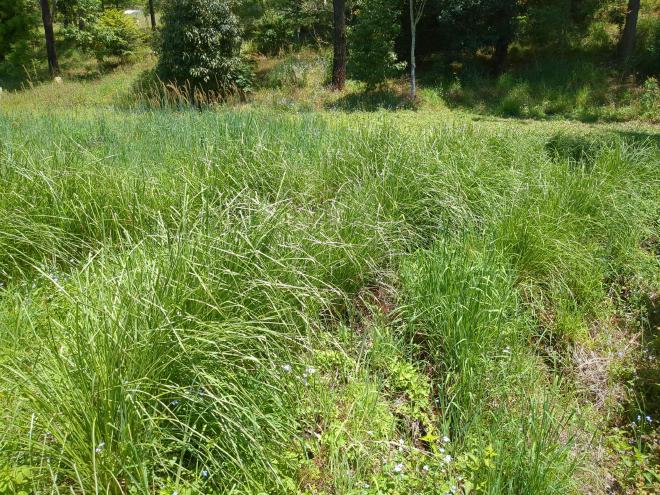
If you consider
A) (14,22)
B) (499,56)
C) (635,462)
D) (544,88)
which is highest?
(14,22)

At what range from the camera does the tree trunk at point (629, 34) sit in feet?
38.7

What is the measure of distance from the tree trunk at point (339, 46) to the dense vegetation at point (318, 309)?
8.05m

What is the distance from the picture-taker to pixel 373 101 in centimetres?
1230

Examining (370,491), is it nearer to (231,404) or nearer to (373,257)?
(231,404)

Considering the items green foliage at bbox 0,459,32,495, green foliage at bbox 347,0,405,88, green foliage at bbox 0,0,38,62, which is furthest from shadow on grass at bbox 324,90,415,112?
green foliage at bbox 0,0,38,62

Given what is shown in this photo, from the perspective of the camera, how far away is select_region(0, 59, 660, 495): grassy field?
1515 millimetres

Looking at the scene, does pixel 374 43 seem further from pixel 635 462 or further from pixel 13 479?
pixel 13 479

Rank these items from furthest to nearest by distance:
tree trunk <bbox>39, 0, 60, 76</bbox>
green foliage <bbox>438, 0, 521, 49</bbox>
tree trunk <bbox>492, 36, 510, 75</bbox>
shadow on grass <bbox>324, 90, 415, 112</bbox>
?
tree trunk <bbox>39, 0, 60, 76</bbox>
tree trunk <bbox>492, 36, 510, 75</bbox>
green foliage <bbox>438, 0, 521, 49</bbox>
shadow on grass <bbox>324, 90, 415, 112</bbox>

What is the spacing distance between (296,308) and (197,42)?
457 inches

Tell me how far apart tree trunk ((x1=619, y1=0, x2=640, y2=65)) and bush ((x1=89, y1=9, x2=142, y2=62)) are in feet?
60.0

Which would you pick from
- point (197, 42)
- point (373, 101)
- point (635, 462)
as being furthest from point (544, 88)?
point (635, 462)

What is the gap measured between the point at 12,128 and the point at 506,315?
4853mm

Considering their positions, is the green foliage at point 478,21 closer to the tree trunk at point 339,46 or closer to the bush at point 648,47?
the tree trunk at point 339,46

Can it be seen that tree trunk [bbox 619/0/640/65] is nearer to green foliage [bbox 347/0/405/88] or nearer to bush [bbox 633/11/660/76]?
bush [bbox 633/11/660/76]
